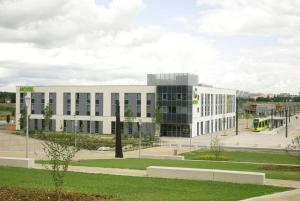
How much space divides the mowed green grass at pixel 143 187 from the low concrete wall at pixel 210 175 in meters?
0.87

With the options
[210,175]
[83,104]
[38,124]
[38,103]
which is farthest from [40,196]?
[38,103]

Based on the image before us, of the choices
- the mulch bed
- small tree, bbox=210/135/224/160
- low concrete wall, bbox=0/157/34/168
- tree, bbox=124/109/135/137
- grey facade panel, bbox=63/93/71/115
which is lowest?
small tree, bbox=210/135/224/160

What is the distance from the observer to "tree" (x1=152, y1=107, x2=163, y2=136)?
74688 millimetres

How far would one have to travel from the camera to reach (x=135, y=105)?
81.2 meters

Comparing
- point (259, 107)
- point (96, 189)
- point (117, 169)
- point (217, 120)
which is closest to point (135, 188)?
point (96, 189)

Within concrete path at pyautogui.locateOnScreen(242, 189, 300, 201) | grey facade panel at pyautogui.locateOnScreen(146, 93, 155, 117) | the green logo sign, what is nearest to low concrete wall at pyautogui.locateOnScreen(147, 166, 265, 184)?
concrete path at pyautogui.locateOnScreen(242, 189, 300, 201)

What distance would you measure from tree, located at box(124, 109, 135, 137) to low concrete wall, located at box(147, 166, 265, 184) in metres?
55.3

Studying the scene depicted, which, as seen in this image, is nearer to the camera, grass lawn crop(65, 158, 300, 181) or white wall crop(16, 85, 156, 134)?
grass lawn crop(65, 158, 300, 181)

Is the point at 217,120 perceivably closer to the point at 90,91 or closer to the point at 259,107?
the point at 90,91

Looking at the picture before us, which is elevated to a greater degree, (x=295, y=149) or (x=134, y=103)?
(x=134, y=103)

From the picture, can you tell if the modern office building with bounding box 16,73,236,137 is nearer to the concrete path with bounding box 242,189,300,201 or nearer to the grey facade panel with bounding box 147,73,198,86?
the grey facade panel with bounding box 147,73,198,86

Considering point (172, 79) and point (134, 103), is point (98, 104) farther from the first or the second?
point (172, 79)

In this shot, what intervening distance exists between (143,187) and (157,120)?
58.1 metres

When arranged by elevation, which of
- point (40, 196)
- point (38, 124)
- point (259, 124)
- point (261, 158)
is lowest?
point (261, 158)
